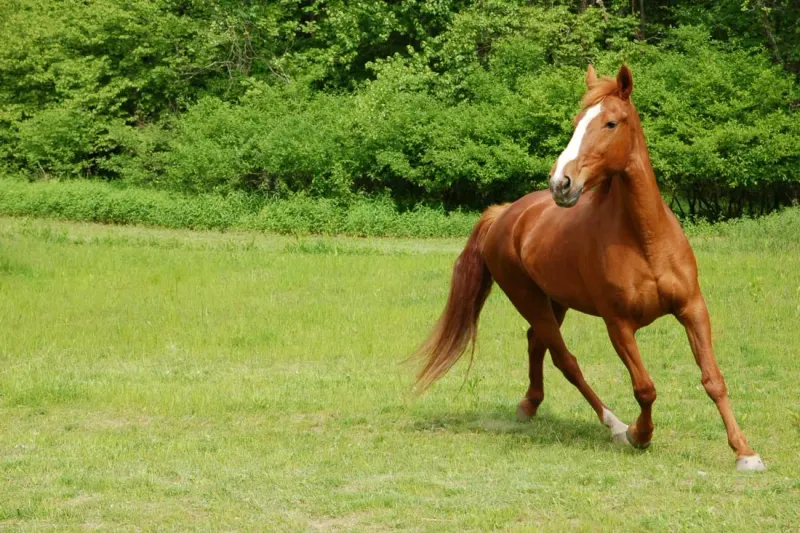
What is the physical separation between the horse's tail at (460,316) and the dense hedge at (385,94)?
15590mm

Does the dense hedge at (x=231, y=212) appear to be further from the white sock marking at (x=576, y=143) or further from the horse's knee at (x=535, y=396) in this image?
the white sock marking at (x=576, y=143)

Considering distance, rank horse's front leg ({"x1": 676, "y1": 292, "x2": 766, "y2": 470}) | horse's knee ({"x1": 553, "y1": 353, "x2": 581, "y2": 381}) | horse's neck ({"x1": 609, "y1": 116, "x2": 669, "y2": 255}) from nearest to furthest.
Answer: horse's front leg ({"x1": 676, "y1": 292, "x2": 766, "y2": 470}) → horse's neck ({"x1": 609, "y1": 116, "x2": 669, "y2": 255}) → horse's knee ({"x1": 553, "y1": 353, "x2": 581, "y2": 381})

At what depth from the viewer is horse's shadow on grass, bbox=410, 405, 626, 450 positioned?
7.69m

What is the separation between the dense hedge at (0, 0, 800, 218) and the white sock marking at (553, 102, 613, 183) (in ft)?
56.0

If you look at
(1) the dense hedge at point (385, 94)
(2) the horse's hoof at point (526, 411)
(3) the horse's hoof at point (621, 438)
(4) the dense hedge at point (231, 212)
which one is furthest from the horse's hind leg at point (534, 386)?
(1) the dense hedge at point (385, 94)

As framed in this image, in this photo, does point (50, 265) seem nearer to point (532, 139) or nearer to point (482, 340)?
point (482, 340)

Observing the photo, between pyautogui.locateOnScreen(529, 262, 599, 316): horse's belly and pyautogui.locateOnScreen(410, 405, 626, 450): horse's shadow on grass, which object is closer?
pyautogui.locateOnScreen(529, 262, 599, 316): horse's belly

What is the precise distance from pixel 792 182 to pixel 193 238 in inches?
522

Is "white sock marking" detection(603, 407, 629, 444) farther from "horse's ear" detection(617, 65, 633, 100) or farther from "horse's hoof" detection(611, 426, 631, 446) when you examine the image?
"horse's ear" detection(617, 65, 633, 100)

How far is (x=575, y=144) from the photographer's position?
6711 millimetres

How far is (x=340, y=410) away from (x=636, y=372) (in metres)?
2.69

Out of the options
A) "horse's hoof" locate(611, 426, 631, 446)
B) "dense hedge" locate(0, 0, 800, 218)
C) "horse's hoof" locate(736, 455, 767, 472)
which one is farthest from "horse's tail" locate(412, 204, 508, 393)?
"dense hedge" locate(0, 0, 800, 218)

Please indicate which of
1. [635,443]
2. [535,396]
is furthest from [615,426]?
[535,396]

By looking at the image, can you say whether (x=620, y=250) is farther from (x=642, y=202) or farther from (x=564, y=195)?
(x=564, y=195)
